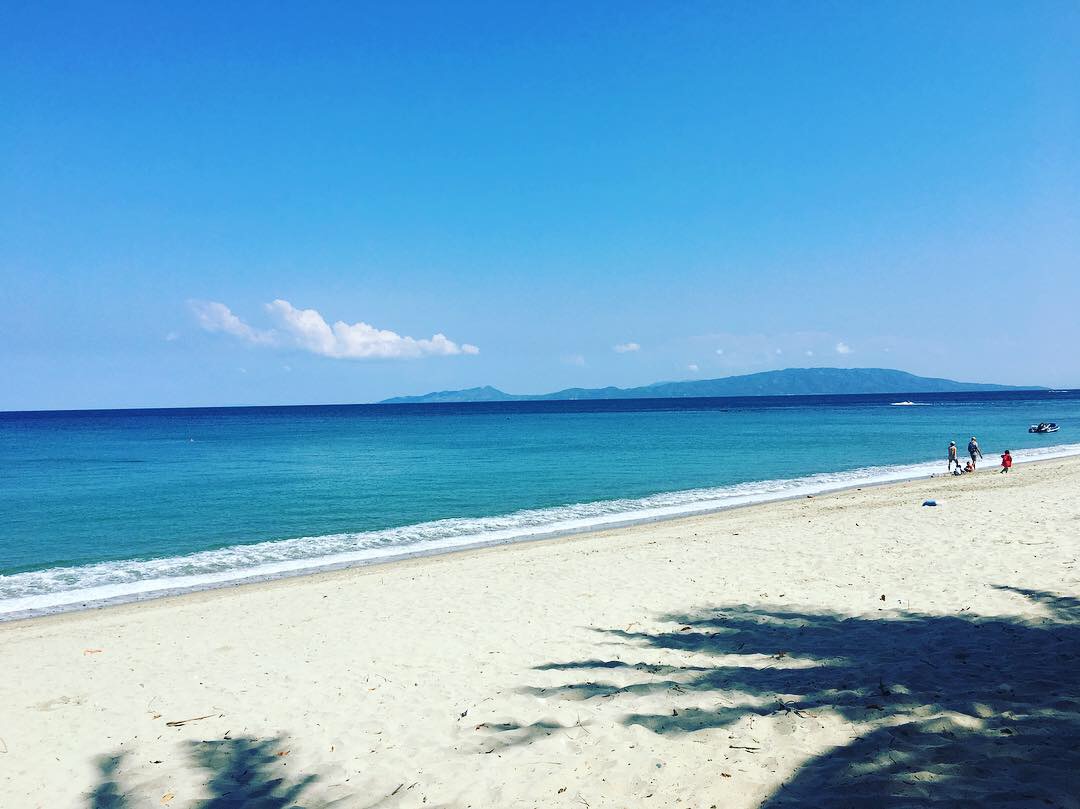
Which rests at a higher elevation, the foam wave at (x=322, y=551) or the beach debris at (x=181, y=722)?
the beach debris at (x=181, y=722)

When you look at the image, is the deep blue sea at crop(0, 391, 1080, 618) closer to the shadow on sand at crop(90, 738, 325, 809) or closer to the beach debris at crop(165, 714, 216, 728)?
the beach debris at crop(165, 714, 216, 728)

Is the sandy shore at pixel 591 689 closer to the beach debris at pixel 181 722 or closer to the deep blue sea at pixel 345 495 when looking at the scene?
the beach debris at pixel 181 722

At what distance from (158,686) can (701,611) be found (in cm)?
739

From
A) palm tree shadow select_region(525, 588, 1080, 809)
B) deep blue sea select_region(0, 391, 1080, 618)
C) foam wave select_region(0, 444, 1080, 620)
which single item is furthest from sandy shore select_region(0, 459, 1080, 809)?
deep blue sea select_region(0, 391, 1080, 618)

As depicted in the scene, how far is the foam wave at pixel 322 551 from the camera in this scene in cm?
1656

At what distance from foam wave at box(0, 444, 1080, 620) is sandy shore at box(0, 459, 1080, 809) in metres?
2.60

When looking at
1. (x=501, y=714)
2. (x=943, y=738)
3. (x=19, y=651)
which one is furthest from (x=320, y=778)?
(x=19, y=651)

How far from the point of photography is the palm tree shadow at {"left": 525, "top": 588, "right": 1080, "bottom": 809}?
16.6ft

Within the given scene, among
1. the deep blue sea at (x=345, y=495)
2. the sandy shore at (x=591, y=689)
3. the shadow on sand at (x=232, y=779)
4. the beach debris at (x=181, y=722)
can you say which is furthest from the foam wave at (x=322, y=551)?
the shadow on sand at (x=232, y=779)

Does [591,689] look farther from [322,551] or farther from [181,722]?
[322,551]

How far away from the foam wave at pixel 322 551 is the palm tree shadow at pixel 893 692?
12.0 m

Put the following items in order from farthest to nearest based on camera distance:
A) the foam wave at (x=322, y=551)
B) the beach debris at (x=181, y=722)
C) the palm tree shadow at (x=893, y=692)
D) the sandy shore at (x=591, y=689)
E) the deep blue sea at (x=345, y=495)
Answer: the deep blue sea at (x=345, y=495)
the foam wave at (x=322, y=551)
the beach debris at (x=181, y=722)
the sandy shore at (x=591, y=689)
the palm tree shadow at (x=893, y=692)

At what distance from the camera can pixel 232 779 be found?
625cm

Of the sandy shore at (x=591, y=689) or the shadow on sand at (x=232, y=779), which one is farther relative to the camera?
the shadow on sand at (x=232, y=779)
